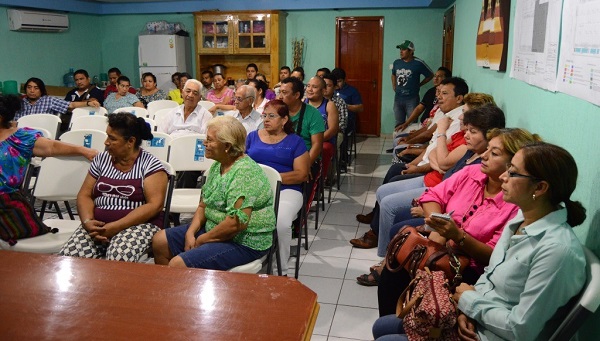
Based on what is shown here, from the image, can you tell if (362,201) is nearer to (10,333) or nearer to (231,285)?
(231,285)

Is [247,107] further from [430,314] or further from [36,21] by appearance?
[36,21]

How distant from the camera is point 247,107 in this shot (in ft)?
14.7

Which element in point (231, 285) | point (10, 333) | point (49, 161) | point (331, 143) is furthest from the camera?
point (331, 143)

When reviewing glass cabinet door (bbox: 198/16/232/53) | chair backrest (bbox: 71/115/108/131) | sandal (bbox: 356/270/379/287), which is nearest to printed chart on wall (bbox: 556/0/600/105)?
sandal (bbox: 356/270/379/287)

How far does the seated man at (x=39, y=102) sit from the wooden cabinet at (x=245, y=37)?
3.70 meters

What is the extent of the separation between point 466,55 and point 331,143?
1.76 meters

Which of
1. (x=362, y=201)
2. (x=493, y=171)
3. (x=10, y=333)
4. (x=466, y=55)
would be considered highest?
(x=466, y=55)

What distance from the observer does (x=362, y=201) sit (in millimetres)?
5199

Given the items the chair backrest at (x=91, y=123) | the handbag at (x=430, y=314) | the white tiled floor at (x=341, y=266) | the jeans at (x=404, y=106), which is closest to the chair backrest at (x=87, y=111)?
the chair backrest at (x=91, y=123)

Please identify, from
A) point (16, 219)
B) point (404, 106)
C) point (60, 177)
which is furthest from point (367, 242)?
point (404, 106)

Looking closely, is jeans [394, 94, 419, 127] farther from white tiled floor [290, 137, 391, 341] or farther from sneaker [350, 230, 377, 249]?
sneaker [350, 230, 377, 249]

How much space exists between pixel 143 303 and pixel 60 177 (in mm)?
2017

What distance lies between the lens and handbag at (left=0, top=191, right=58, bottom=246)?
2.72 m

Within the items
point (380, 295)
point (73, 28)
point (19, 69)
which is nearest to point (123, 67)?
point (73, 28)
